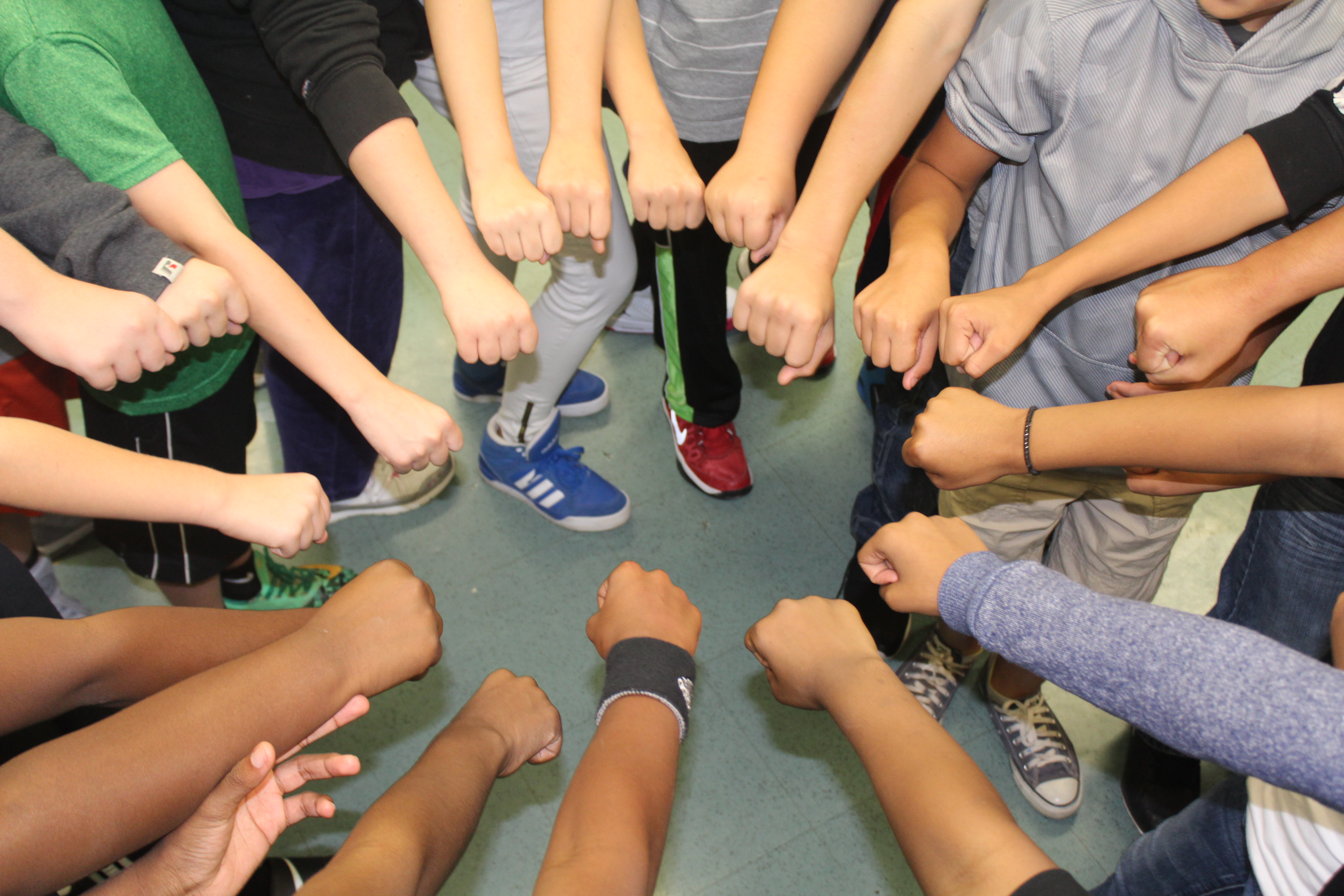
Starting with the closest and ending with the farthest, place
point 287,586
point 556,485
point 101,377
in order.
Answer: point 101,377, point 287,586, point 556,485

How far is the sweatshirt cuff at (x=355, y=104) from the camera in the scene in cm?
108

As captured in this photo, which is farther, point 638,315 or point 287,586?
point 638,315

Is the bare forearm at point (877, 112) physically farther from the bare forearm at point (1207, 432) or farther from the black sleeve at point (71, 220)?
the black sleeve at point (71, 220)

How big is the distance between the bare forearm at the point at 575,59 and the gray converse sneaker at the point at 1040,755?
1.19m

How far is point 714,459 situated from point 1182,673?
1.21 m

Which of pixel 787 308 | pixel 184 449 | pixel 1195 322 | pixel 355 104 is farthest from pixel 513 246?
pixel 1195 322

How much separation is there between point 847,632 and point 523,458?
94cm

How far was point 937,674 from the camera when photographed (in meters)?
1.57

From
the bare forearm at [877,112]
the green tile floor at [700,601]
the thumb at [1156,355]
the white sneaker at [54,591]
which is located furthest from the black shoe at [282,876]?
the thumb at [1156,355]

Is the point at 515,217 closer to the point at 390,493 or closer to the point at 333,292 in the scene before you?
the point at 333,292

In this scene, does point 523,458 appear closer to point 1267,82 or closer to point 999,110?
point 999,110

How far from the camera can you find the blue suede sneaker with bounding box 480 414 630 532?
5.93 ft

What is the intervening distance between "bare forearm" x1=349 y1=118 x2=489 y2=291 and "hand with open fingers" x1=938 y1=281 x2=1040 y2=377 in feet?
2.00

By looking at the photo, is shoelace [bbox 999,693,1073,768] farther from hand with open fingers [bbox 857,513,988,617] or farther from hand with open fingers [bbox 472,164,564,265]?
hand with open fingers [bbox 472,164,564,265]
